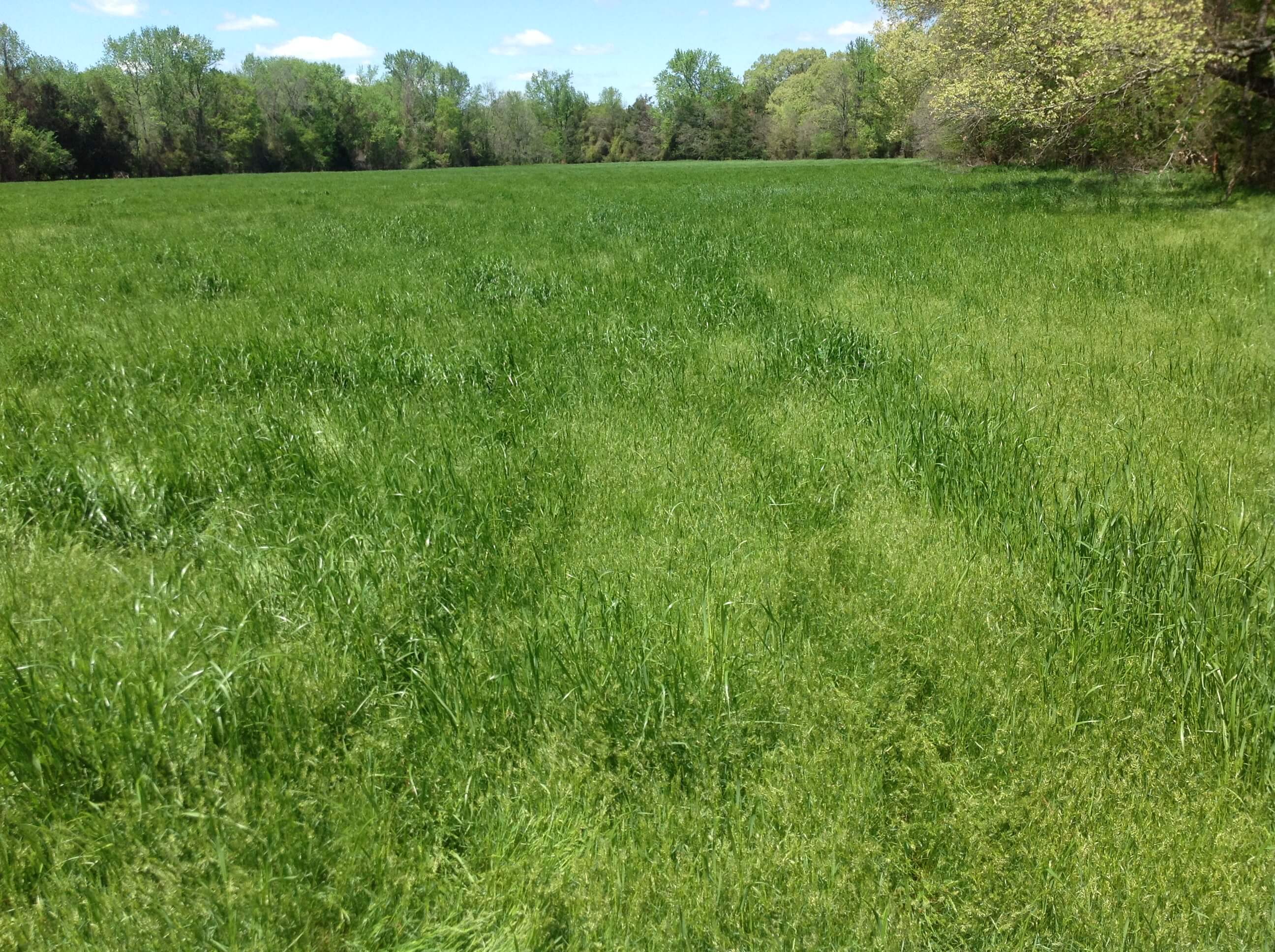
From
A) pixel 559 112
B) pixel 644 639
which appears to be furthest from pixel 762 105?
pixel 644 639

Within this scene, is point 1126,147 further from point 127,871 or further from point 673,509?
point 127,871

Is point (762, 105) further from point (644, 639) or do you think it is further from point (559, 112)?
point (644, 639)

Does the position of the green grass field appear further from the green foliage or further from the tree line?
the green foliage

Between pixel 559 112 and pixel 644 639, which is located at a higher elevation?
pixel 559 112

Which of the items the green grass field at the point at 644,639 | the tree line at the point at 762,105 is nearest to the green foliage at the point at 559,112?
the tree line at the point at 762,105

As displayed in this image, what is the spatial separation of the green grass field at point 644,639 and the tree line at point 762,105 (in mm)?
10095

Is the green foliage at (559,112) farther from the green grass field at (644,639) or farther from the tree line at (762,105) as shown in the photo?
the green grass field at (644,639)

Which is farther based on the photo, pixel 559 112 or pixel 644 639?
pixel 559 112

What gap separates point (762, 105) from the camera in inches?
4405

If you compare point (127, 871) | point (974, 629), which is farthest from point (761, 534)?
point (127, 871)

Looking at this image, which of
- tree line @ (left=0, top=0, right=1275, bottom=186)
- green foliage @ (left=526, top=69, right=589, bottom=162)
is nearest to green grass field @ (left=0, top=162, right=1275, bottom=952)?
tree line @ (left=0, top=0, right=1275, bottom=186)

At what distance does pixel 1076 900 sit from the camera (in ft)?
6.44

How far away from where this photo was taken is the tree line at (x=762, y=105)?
1415 centimetres

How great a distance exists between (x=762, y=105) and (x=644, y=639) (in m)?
124
